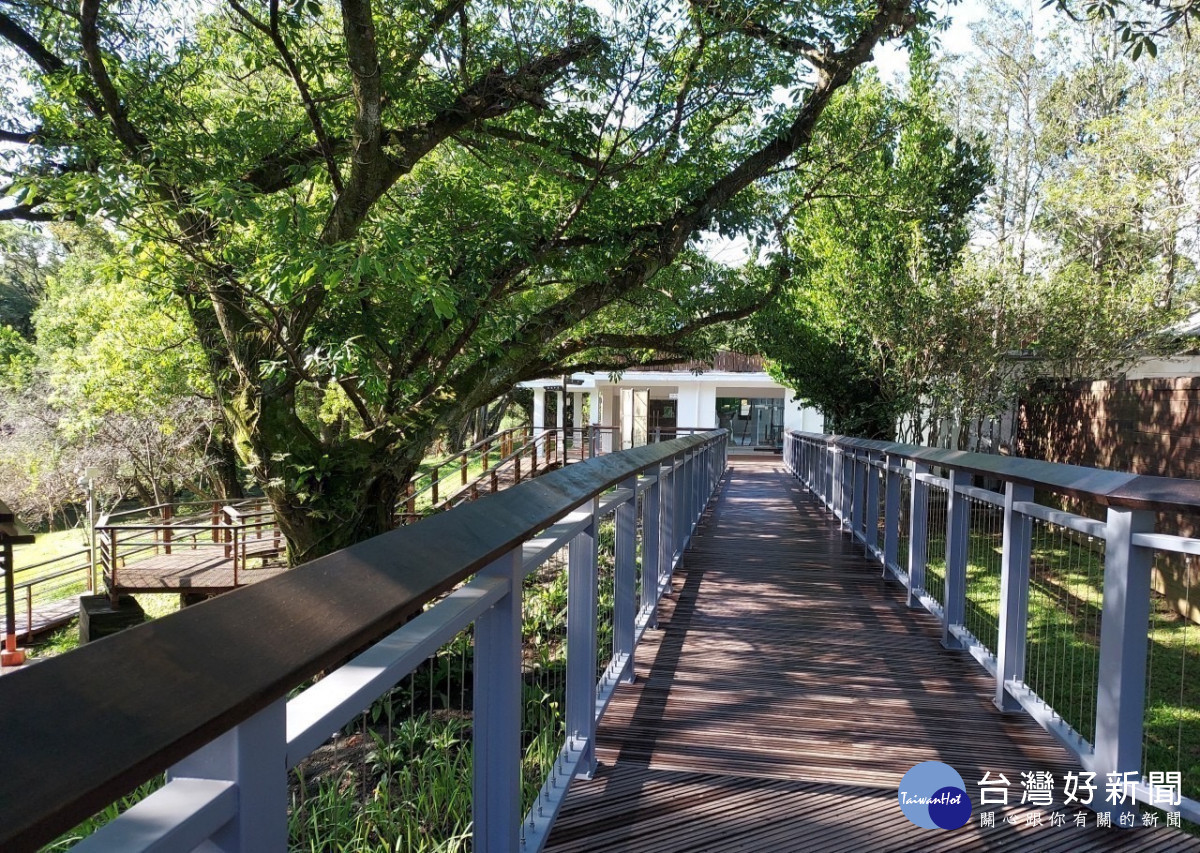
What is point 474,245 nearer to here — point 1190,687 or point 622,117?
point 622,117

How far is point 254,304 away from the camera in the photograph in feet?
23.1

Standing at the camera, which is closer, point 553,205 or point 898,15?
point 898,15

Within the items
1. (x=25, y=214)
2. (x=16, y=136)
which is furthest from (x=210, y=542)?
(x=25, y=214)

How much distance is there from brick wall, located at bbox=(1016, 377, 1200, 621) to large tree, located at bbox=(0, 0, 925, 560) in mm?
4462

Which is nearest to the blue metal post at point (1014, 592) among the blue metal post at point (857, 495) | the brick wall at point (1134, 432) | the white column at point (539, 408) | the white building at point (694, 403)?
Answer: the brick wall at point (1134, 432)

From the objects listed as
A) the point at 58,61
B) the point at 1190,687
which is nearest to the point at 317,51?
the point at 58,61

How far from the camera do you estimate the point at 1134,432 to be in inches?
362

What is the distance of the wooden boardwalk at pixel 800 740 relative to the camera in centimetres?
281

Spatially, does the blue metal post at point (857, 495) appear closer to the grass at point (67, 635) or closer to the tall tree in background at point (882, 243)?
the tall tree in background at point (882, 243)

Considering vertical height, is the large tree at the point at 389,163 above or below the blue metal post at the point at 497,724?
above

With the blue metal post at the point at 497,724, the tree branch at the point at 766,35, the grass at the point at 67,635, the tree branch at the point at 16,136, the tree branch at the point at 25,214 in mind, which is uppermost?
the tree branch at the point at 766,35

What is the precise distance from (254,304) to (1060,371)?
1113cm

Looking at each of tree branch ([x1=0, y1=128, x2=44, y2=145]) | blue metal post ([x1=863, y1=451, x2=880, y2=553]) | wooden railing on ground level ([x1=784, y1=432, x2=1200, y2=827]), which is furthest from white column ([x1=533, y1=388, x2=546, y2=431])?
tree branch ([x1=0, y1=128, x2=44, y2=145])

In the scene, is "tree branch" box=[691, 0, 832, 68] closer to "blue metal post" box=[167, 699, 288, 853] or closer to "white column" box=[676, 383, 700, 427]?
"blue metal post" box=[167, 699, 288, 853]
